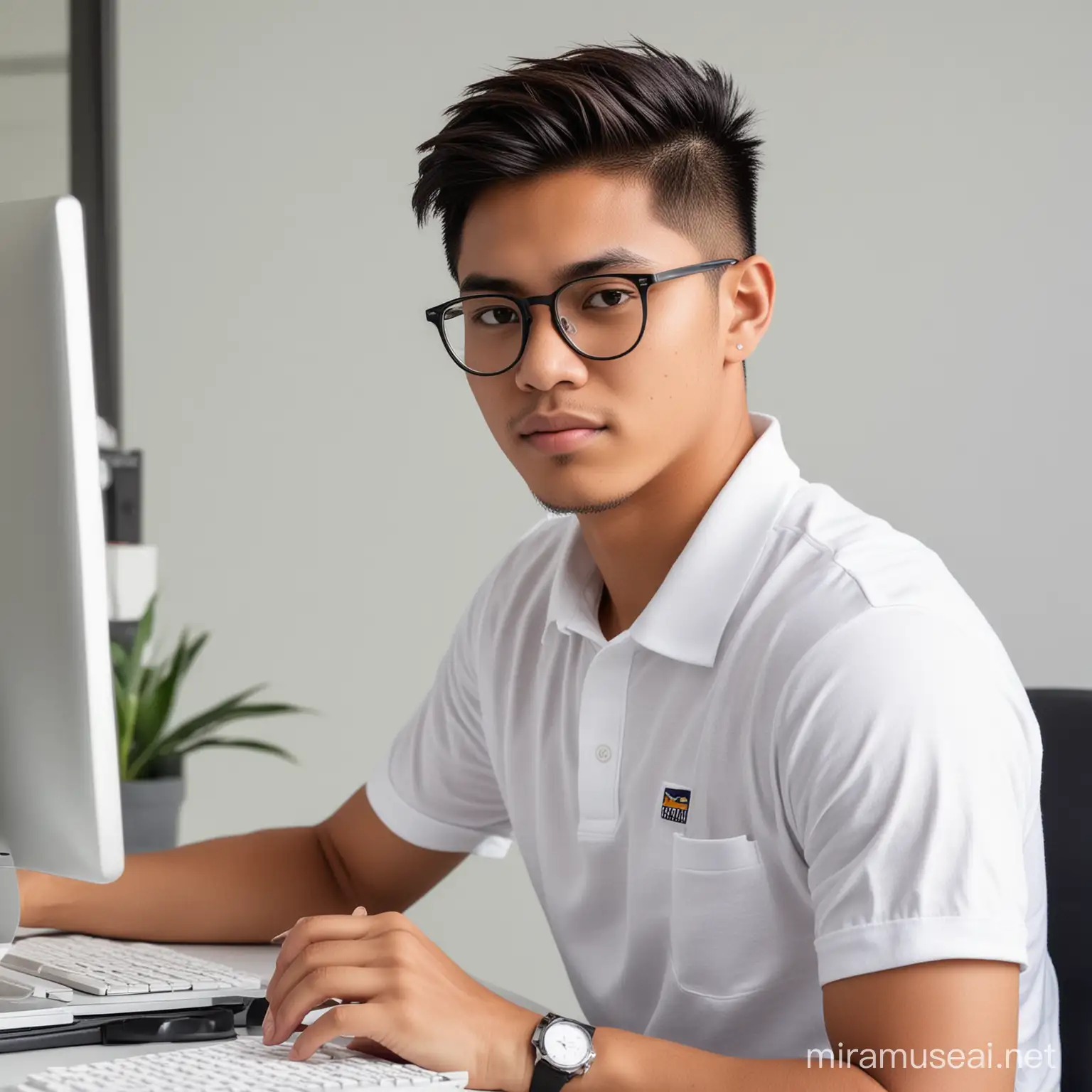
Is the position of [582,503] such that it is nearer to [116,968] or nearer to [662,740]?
[662,740]

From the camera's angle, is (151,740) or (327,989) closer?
(327,989)

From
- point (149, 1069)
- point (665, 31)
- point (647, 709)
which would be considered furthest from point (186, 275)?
point (149, 1069)

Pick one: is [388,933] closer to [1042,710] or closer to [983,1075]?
[983,1075]

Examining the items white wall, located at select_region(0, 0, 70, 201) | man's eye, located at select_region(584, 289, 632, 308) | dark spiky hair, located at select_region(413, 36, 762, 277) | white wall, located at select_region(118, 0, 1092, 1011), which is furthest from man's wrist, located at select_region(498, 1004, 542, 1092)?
white wall, located at select_region(0, 0, 70, 201)

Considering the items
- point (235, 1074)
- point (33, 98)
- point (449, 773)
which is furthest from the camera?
point (33, 98)

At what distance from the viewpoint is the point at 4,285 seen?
0.82 meters

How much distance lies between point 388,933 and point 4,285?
0.49 metres

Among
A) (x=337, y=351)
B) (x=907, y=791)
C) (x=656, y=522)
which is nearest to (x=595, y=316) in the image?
(x=656, y=522)

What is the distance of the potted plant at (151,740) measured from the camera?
208 centimetres

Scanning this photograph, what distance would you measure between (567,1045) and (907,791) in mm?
284

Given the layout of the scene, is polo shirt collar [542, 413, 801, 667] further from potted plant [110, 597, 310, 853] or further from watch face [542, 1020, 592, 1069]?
potted plant [110, 597, 310, 853]

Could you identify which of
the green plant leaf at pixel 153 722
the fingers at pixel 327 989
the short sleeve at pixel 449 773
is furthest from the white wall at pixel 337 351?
the fingers at pixel 327 989

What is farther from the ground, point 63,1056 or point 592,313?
point 592,313

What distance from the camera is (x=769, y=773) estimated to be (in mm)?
992
